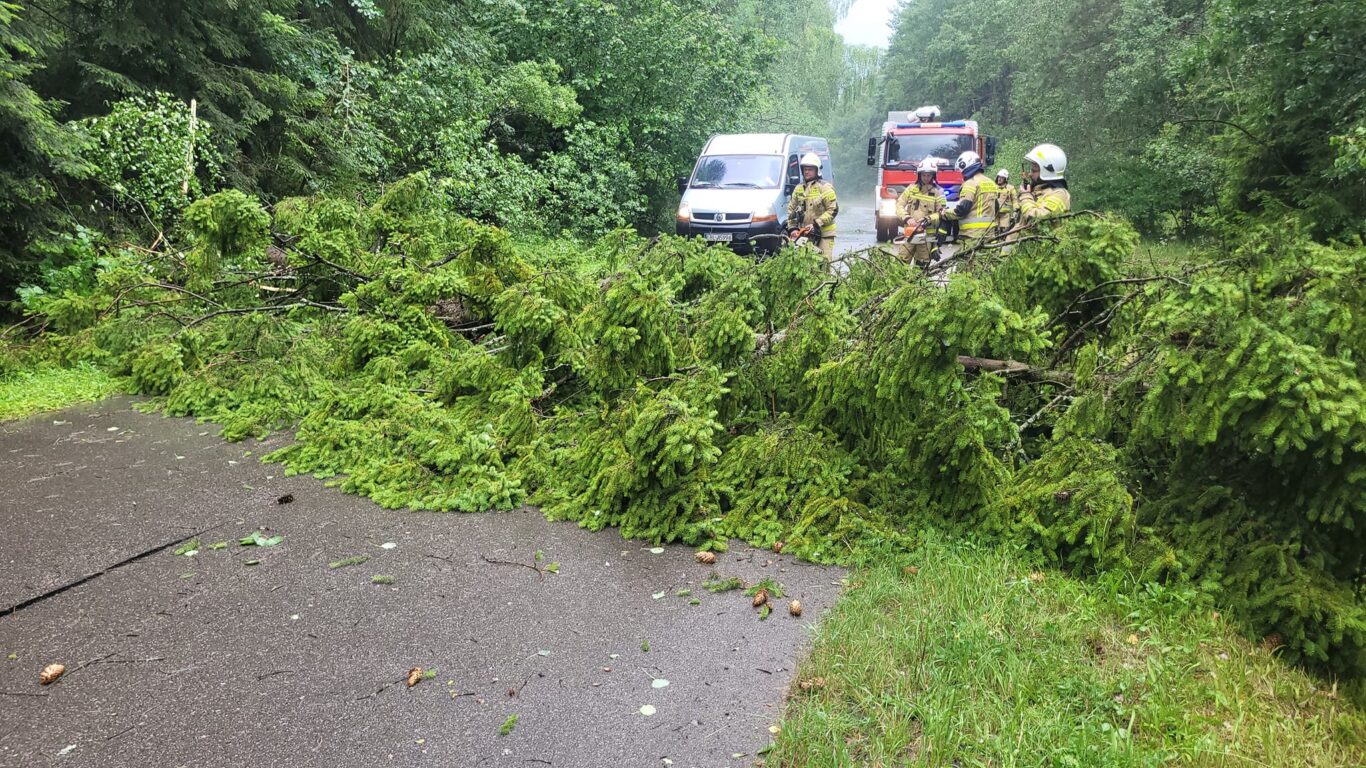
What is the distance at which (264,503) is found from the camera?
4820mm

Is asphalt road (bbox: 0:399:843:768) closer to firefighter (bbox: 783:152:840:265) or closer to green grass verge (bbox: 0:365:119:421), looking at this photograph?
green grass verge (bbox: 0:365:119:421)

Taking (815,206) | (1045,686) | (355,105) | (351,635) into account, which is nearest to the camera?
(1045,686)

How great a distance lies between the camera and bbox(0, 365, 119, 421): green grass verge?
6.28 metres

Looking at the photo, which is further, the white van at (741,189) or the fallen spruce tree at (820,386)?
the white van at (741,189)

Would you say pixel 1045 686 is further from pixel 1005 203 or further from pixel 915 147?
pixel 915 147

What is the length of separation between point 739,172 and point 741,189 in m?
0.63

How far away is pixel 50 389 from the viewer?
6645 millimetres

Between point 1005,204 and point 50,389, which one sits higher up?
point 1005,204

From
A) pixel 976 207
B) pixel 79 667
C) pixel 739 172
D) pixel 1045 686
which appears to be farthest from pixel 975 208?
pixel 79 667

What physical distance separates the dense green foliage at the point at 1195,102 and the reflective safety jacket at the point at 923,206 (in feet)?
12.1

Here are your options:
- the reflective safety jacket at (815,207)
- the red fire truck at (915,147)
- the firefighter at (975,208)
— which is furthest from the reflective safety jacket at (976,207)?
the red fire truck at (915,147)

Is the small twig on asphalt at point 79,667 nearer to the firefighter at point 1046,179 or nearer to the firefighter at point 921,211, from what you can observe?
the firefighter at point 1046,179

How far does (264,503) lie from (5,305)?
493 cm

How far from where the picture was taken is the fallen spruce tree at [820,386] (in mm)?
3461
